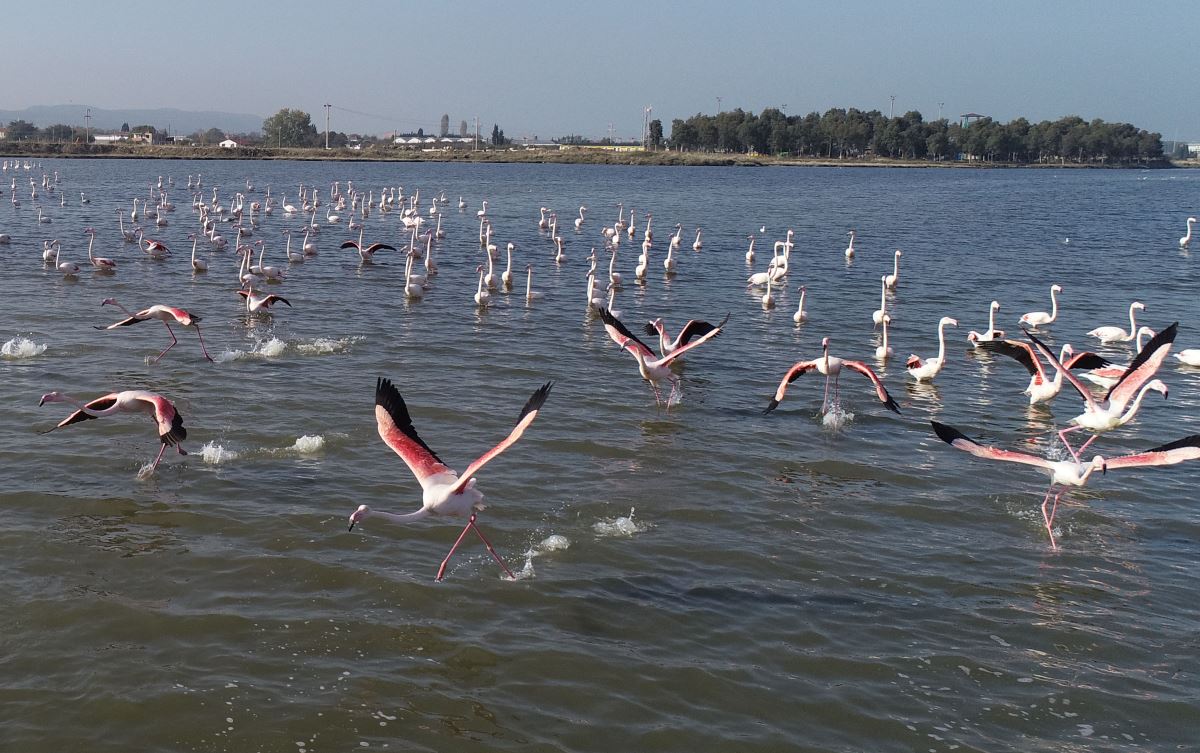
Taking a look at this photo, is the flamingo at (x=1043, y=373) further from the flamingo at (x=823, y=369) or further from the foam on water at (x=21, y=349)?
the foam on water at (x=21, y=349)

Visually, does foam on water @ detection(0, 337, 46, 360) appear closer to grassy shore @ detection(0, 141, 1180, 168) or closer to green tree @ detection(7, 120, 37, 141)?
grassy shore @ detection(0, 141, 1180, 168)

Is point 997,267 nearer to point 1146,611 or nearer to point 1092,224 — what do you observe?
point 1092,224

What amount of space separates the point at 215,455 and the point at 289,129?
6894 inches

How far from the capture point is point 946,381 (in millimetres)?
16969

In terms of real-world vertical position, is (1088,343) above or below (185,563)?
above

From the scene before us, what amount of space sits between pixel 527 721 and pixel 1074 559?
5.78 m

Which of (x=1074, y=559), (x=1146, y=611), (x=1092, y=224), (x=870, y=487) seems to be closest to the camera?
A: (x=1146, y=611)

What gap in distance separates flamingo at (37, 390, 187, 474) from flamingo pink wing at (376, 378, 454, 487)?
116 inches

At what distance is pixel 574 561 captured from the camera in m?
9.34

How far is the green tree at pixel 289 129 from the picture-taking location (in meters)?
173

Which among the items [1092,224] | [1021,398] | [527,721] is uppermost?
[1092,224]

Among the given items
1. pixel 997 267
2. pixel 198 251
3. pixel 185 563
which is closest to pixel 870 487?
pixel 185 563

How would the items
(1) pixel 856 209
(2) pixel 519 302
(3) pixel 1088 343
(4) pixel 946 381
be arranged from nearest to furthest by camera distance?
(4) pixel 946 381 < (3) pixel 1088 343 < (2) pixel 519 302 < (1) pixel 856 209

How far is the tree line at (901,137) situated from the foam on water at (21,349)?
164 m
